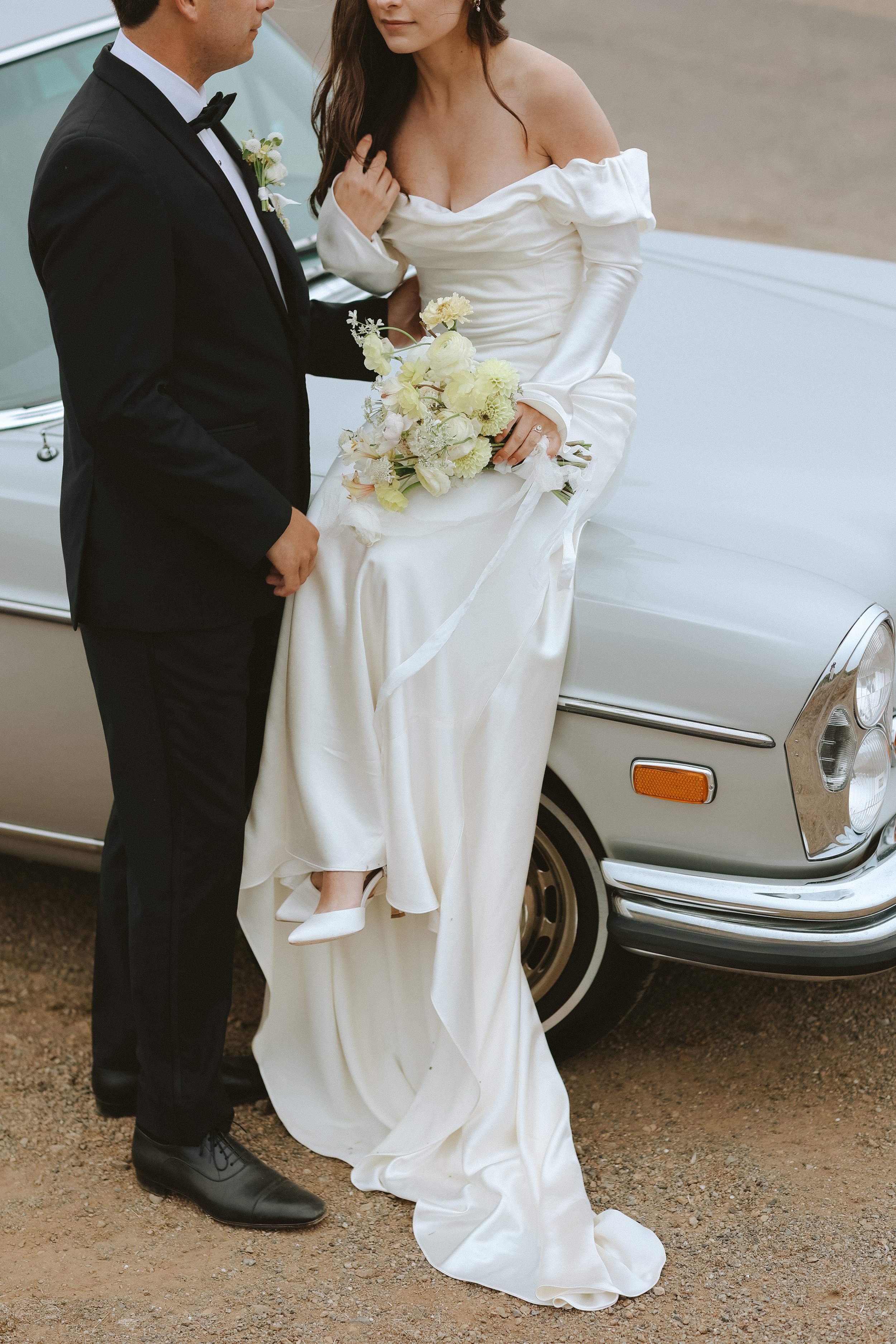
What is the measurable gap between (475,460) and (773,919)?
1.00 meters

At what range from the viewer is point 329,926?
2.54 meters

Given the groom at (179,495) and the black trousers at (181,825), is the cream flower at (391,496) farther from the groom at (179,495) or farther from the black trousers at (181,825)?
the black trousers at (181,825)

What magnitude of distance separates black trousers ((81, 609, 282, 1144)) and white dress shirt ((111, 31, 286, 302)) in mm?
677

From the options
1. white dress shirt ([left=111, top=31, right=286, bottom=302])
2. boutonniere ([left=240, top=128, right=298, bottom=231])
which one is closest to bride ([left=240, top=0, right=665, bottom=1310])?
boutonniere ([left=240, top=128, right=298, bottom=231])

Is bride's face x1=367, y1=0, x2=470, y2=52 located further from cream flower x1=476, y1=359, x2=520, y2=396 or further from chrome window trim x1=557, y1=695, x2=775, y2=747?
chrome window trim x1=557, y1=695, x2=775, y2=747

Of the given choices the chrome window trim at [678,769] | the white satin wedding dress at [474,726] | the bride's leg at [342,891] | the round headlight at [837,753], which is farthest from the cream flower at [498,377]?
the bride's leg at [342,891]

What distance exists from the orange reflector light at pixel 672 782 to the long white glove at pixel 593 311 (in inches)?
24.9

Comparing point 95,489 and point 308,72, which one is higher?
point 308,72

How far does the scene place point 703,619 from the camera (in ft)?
8.14

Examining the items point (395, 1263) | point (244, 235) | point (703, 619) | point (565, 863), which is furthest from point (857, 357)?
point (395, 1263)

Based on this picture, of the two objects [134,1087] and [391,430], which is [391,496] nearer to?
[391,430]

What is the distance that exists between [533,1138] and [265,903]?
27.8 inches

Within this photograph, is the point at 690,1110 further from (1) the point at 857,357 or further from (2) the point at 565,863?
(1) the point at 857,357

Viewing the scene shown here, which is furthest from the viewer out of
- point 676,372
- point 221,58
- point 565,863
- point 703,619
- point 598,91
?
A: point 598,91
